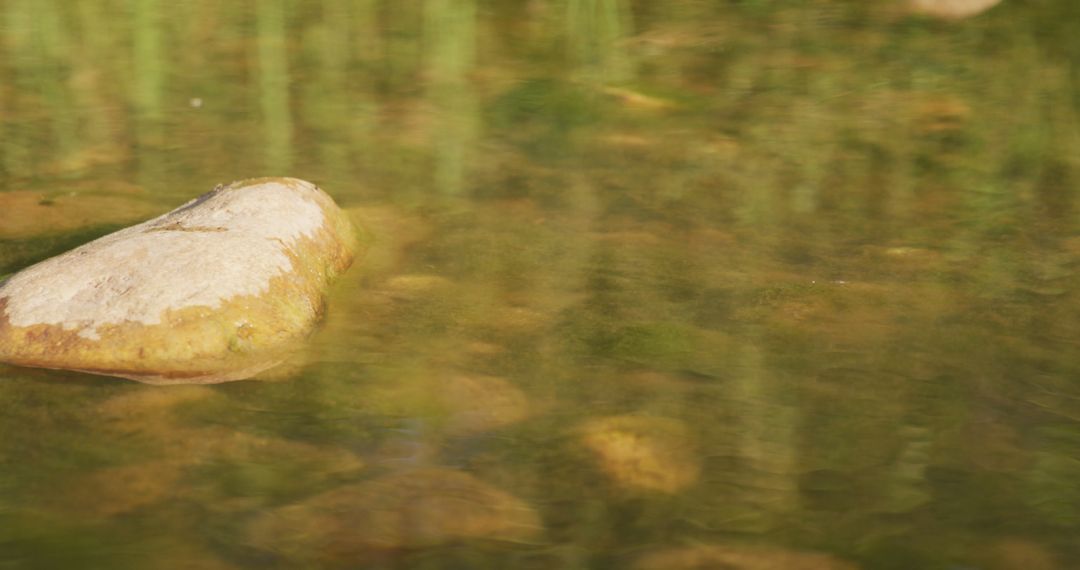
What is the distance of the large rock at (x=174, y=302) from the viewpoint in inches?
114

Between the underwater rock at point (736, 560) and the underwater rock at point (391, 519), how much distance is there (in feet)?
0.81

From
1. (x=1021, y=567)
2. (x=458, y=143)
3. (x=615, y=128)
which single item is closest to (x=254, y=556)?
(x=1021, y=567)

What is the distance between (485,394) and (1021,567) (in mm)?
1172

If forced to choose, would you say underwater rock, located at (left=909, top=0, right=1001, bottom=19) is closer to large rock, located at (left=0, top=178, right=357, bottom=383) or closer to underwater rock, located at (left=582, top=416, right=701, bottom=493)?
large rock, located at (left=0, top=178, right=357, bottom=383)

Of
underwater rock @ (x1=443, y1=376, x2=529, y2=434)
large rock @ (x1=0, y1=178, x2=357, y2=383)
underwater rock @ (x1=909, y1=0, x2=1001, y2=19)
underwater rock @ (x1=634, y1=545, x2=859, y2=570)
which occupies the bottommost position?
underwater rock @ (x1=634, y1=545, x2=859, y2=570)

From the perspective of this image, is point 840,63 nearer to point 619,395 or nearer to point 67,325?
point 619,395

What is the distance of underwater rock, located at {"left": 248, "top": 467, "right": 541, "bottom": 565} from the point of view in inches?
90.6

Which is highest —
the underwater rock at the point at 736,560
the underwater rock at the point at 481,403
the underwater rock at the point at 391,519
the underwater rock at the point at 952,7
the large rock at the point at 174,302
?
the underwater rock at the point at 952,7

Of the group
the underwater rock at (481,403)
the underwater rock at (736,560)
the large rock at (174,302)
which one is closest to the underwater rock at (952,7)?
the large rock at (174,302)

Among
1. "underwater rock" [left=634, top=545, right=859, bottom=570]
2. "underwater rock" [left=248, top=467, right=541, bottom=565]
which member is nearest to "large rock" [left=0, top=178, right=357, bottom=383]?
"underwater rock" [left=248, top=467, right=541, bottom=565]

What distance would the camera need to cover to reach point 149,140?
461 cm

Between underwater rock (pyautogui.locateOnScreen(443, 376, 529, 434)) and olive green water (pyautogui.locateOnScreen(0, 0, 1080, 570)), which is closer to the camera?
olive green water (pyautogui.locateOnScreen(0, 0, 1080, 570))

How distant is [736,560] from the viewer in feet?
7.43

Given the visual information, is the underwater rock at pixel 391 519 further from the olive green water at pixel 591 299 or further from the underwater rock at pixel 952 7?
the underwater rock at pixel 952 7
